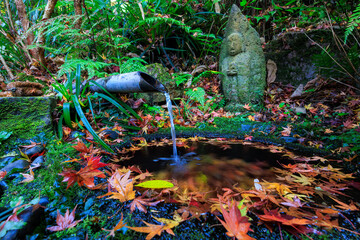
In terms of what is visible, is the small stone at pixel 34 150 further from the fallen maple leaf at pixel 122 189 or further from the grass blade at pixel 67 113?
the fallen maple leaf at pixel 122 189

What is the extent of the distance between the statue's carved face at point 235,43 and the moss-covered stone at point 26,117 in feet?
10.3

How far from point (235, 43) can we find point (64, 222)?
3.61 meters

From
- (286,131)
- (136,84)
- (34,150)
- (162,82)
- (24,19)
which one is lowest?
(286,131)

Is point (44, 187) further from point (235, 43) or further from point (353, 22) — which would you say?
point (235, 43)

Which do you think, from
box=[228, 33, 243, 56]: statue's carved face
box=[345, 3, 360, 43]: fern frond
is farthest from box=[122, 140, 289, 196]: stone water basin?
box=[228, 33, 243, 56]: statue's carved face

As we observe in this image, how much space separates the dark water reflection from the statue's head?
7.52 feet

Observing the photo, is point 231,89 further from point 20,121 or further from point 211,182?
point 20,121

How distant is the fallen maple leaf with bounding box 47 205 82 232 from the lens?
2.39ft

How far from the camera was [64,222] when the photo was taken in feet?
2.50

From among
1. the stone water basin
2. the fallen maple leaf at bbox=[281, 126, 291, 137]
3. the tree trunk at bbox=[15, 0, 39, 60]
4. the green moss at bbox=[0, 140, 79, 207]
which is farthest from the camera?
the tree trunk at bbox=[15, 0, 39, 60]

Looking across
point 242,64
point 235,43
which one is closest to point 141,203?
point 242,64

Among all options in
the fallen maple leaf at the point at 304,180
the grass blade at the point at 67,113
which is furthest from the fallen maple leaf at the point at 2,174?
the fallen maple leaf at the point at 304,180

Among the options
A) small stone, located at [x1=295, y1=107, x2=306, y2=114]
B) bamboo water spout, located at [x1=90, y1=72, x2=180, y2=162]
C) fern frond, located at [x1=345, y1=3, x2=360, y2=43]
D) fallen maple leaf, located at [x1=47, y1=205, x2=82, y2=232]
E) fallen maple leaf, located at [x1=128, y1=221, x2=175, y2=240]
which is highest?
fern frond, located at [x1=345, y1=3, x2=360, y2=43]

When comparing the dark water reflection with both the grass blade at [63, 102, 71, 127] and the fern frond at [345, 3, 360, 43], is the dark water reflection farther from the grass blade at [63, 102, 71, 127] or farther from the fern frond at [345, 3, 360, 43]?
the fern frond at [345, 3, 360, 43]
